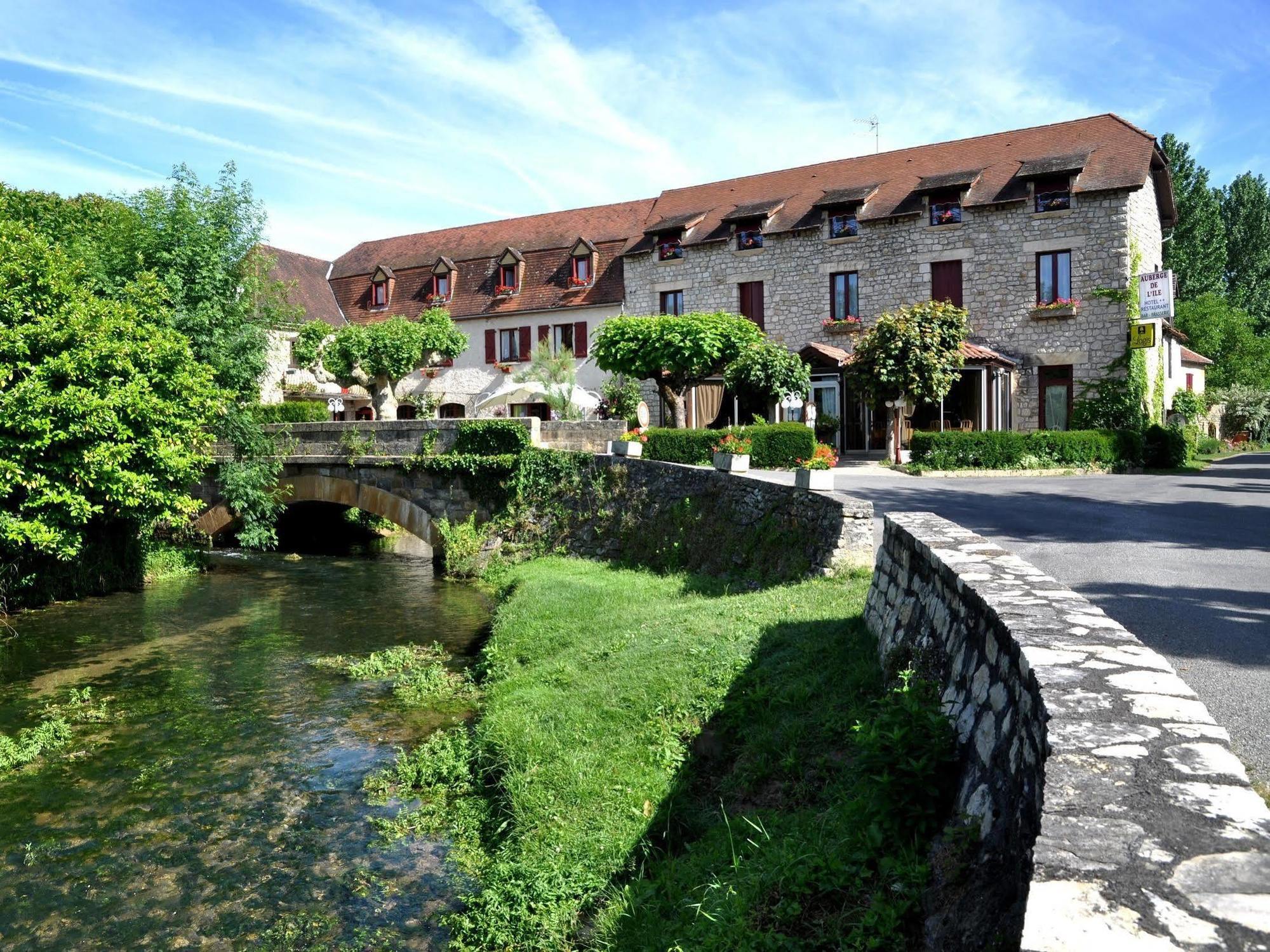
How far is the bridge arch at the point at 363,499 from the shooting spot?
21266 millimetres

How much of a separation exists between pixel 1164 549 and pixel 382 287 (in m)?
32.8

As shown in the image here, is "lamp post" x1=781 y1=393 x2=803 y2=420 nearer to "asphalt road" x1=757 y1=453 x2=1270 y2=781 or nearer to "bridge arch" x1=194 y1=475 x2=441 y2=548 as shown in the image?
"asphalt road" x1=757 y1=453 x2=1270 y2=781

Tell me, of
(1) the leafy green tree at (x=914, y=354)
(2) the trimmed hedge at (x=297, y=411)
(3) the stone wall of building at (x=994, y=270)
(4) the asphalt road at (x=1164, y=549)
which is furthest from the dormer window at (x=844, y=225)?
(2) the trimmed hedge at (x=297, y=411)

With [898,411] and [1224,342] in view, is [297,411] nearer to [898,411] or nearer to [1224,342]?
[898,411]

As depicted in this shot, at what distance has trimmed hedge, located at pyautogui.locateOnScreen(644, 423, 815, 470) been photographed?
20.3 meters

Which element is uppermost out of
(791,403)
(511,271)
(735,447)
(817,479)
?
(511,271)

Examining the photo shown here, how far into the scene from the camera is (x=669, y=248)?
30.6m

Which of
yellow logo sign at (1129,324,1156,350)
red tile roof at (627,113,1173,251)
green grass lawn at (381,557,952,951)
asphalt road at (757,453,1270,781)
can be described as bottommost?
green grass lawn at (381,557,952,951)

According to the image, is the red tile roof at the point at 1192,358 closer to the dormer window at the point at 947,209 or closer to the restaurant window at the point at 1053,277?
the restaurant window at the point at 1053,277

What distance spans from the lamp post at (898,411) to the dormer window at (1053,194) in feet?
24.1

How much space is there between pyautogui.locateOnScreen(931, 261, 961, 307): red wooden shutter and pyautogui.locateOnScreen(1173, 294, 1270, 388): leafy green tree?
2107 centimetres

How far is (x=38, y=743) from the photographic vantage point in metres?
9.17

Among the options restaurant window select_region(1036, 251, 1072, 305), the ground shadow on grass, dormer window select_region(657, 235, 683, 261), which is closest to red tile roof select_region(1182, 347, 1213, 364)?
restaurant window select_region(1036, 251, 1072, 305)

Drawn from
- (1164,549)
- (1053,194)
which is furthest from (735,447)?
(1053,194)
